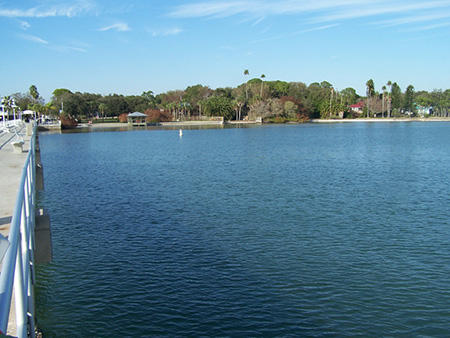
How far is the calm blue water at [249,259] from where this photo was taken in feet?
31.8

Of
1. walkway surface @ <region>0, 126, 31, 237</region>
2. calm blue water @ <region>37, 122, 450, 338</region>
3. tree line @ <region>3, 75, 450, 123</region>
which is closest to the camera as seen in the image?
walkway surface @ <region>0, 126, 31, 237</region>

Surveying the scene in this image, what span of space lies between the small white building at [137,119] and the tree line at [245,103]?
634cm

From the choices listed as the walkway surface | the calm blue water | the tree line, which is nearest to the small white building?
the tree line

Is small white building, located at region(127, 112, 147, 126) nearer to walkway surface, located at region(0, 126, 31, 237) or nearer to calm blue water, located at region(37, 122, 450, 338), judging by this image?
calm blue water, located at region(37, 122, 450, 338)

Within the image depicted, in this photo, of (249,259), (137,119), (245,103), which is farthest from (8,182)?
(245,103)

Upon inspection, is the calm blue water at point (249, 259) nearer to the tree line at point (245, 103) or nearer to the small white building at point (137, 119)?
the small white building at point (137, 119)

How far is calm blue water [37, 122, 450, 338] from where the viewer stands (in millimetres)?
9703

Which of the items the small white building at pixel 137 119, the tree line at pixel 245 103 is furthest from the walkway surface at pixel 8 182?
the tree line at pixel 245 103

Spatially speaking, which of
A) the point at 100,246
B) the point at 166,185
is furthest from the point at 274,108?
the point at 100,246

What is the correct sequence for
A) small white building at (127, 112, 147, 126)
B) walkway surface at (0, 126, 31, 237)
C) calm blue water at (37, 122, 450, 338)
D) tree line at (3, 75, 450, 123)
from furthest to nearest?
tree line at (3, 75, 450, 123), small white building at (127, 112, 147, 126), calm blue water at (37, 122, 450, 338), walkway surface at (0, 126, 31, 237)

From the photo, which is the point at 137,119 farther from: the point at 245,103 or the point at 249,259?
the point at 249,259

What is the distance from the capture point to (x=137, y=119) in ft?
402

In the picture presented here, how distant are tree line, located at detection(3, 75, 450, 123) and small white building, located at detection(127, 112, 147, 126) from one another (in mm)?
6336

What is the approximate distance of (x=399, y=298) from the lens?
1073 cm
